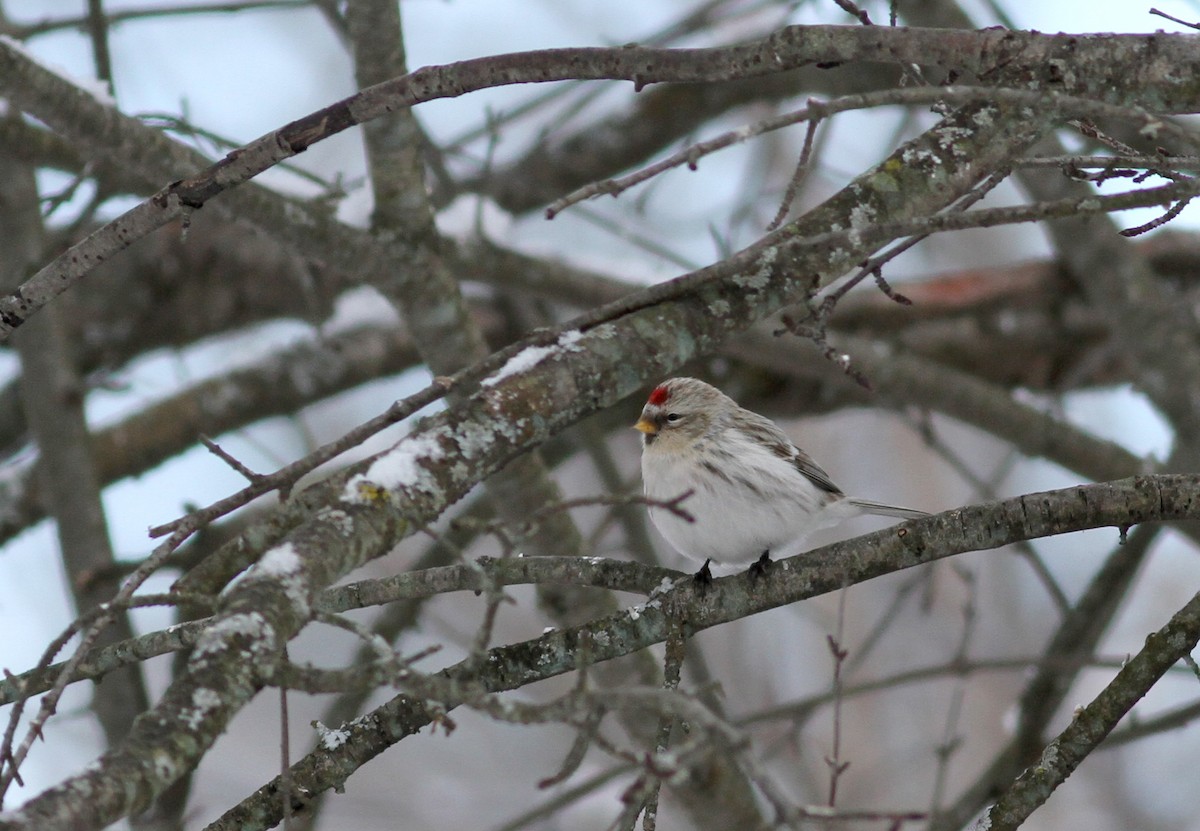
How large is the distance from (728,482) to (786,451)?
45 cm

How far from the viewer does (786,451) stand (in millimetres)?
4016

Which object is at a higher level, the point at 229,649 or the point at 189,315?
the point at 189,315

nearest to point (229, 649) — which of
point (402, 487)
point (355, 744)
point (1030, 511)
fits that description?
point (402, 487)

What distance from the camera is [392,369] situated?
18.5 ft

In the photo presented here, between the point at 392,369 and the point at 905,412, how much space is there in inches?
96.6

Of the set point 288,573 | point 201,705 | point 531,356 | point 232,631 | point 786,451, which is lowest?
point 201,705

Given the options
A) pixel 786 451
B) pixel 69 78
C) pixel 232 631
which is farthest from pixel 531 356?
pixel 786 451

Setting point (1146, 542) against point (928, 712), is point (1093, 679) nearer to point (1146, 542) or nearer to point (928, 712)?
point (928, 712)

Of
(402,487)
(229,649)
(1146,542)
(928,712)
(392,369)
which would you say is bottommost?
(229,649)

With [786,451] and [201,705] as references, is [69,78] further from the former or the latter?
[786,451]

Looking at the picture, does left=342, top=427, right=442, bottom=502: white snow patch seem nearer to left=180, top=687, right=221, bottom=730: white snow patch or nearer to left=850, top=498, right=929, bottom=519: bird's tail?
left=180, top=687, right=221, bottom=730: white snow patch

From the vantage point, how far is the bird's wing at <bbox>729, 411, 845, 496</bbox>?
3979 mm

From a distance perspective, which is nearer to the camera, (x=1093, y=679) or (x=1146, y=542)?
(x=1146, y=542)

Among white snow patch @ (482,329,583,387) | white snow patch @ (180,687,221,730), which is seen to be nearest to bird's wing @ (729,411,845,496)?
white snow patch @ (482,329,583,387)
